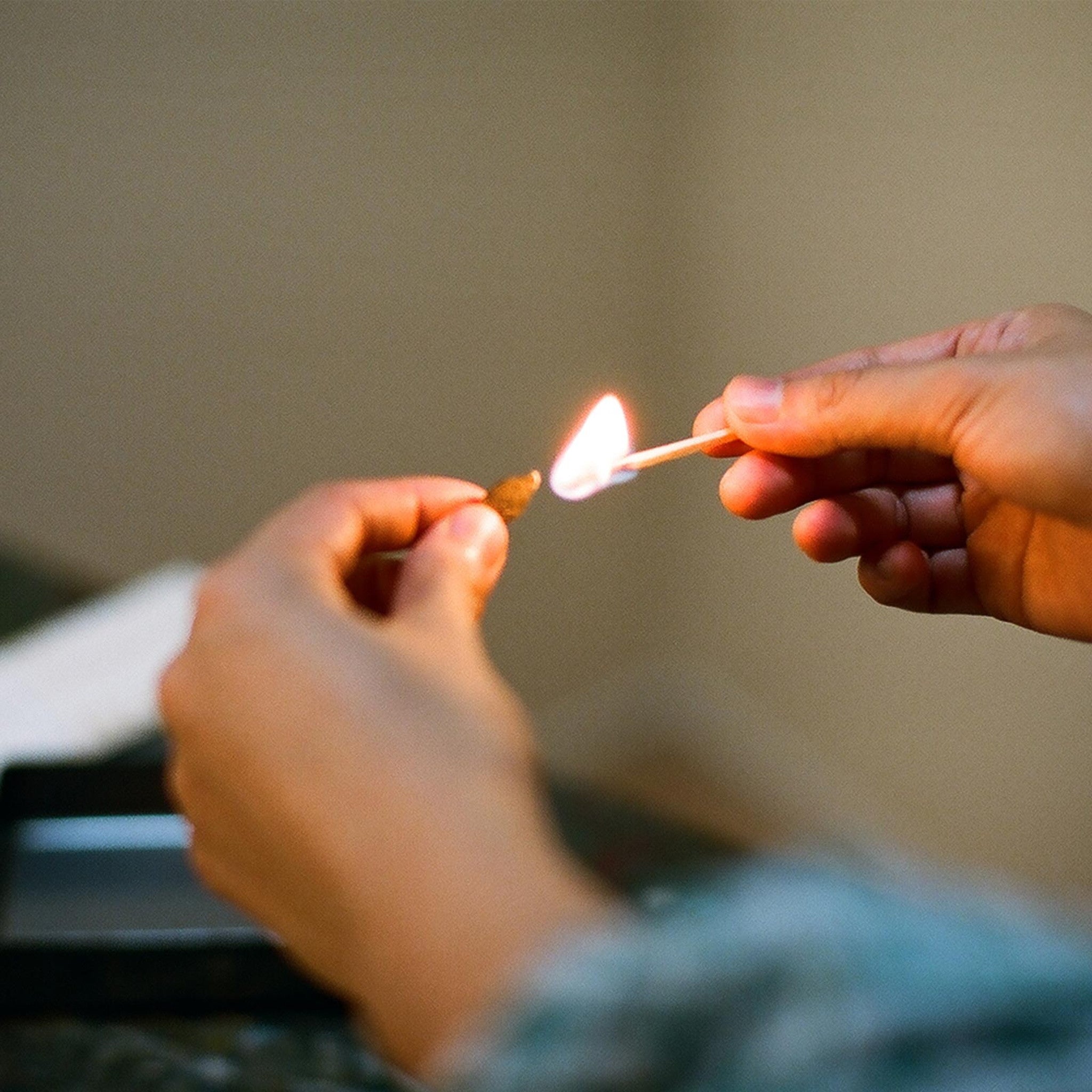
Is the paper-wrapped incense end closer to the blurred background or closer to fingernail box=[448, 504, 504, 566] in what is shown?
fingernail box=[448, 504, 504, 566]

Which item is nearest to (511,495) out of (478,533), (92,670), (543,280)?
(478,533)

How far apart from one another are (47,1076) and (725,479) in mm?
537

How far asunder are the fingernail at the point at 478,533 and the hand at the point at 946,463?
220 millimetres

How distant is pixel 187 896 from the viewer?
622 mm

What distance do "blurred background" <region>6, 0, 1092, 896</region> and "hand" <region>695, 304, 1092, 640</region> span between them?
37 cm

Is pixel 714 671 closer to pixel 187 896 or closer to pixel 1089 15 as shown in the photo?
pixel 1089 15

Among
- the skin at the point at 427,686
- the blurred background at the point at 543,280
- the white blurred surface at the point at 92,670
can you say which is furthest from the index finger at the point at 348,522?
the blurred background at the point at 543,280

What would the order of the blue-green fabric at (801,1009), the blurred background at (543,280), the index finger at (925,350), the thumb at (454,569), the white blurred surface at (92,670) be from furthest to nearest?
the blurred background at (543,280) < the white blurred surface at (92,670) < the index finger at (925,350) < the thumb at (454,569) < the blue-green fabric at (801,1009)

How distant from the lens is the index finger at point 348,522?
465 mm

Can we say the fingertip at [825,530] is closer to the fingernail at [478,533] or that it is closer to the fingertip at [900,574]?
the fingertip at [900,574]

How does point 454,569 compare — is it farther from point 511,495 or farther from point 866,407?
point 866,407

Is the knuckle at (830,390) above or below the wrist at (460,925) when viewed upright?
above

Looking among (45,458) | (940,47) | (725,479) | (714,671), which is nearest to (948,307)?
(940,47)

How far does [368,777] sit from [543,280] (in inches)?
45.6
